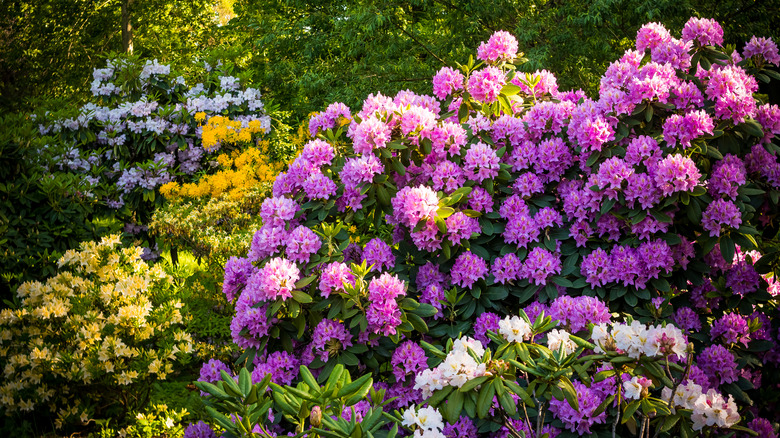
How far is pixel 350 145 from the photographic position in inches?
125

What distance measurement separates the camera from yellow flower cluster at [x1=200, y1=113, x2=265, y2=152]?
16.2 ft

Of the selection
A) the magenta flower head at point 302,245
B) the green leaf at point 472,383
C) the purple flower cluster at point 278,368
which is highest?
the green leaf at point 472,383

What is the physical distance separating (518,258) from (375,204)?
69 centimetres

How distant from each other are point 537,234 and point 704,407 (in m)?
1.06

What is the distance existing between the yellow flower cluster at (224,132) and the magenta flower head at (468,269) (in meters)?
2.88

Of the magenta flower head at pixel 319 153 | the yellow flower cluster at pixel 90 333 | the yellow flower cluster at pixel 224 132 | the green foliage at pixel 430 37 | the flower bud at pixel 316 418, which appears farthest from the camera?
the green foliage at pixel 430 37

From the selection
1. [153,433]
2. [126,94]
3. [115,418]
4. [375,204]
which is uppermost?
[375,204]

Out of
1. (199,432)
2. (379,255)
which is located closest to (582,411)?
(379,255)

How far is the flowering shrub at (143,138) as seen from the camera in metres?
5.48

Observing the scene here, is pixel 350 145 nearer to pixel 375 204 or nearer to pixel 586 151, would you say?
pixel 375 204

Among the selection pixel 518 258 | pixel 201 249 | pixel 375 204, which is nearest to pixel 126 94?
pixel 201 249

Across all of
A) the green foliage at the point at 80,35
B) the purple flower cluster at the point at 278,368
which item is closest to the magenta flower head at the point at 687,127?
the purple flower cluster at the point at 278,368

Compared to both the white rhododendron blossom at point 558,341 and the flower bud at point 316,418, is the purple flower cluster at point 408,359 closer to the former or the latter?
the white rhododendron blossom at point 558,341

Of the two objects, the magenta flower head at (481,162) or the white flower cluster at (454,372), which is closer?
the white flower cluster at (454,372)
